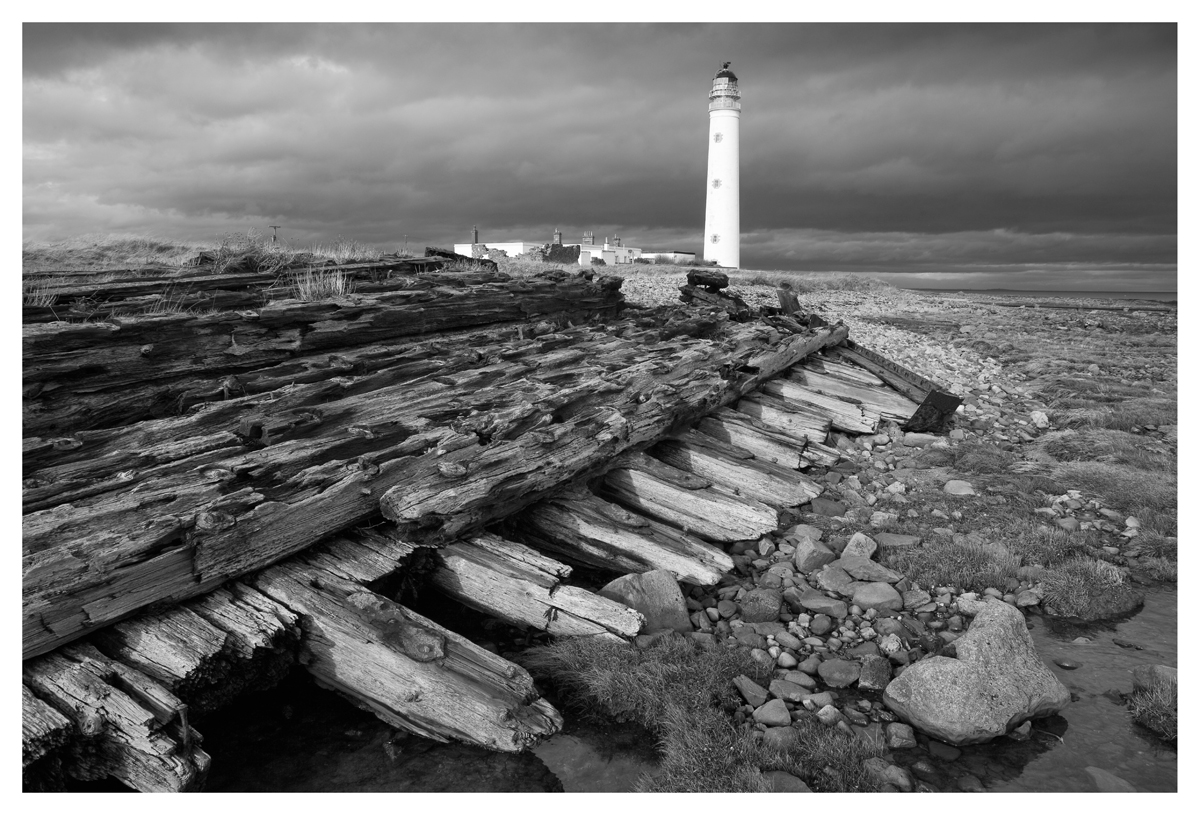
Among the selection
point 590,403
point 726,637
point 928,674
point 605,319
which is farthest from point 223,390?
point 605,319

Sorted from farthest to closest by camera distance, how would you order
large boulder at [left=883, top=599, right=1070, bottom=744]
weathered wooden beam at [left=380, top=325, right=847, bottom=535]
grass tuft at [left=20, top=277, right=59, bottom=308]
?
grass tuft at [left=20, top=277, right=59, bottom=308] → weathered wooden beam at [left=380, top=325, right=847, bottom=535] → large boulder at [left=883, top=599, right=1070, bottom=744]

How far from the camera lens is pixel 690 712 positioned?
4898mm

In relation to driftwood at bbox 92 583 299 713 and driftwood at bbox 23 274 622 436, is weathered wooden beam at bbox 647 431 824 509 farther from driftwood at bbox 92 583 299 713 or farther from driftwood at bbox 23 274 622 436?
driftwood at bbox 92 583 299 713

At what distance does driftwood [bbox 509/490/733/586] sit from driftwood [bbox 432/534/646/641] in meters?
0.91

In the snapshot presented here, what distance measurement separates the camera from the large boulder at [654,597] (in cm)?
608

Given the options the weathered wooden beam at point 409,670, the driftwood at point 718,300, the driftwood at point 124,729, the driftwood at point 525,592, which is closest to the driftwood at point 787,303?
the driftwood at point 718,300

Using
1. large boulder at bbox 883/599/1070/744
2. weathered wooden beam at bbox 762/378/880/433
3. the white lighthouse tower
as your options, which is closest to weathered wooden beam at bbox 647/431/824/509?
weathered wooden beam at bbox 762/378/880/433

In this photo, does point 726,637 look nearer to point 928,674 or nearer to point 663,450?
point 928,674

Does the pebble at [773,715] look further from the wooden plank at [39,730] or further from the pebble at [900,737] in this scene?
the wooden plank at [39,730]

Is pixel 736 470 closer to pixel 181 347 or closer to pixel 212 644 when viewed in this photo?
pixel 212 644

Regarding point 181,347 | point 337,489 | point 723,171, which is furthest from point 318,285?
point 723,171

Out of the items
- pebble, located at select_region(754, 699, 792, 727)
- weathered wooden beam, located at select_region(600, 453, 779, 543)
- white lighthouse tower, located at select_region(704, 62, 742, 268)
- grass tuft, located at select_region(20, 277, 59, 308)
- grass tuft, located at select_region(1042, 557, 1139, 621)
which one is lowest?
pebble, located at select_region(754, 699, 792, 727)

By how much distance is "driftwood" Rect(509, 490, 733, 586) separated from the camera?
6926mm

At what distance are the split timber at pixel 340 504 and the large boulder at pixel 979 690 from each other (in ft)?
7.09
